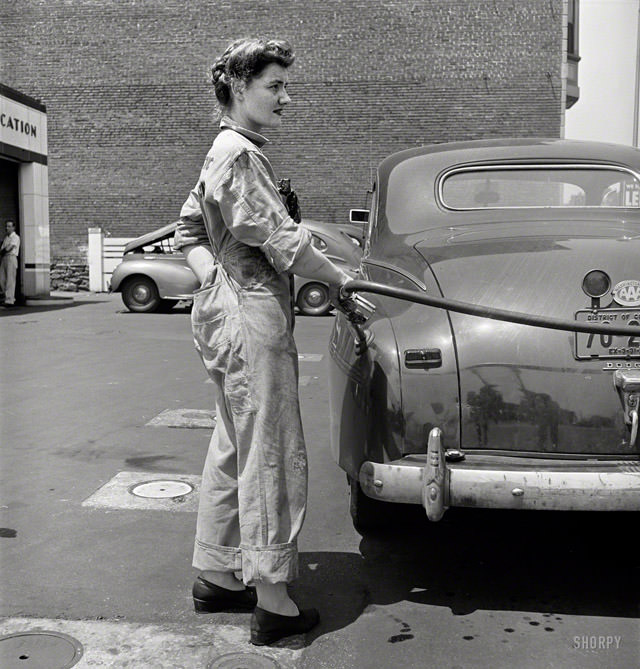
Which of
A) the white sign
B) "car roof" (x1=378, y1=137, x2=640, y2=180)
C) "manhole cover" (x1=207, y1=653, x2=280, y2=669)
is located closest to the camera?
"manhole cover" (x1=207, y1=653, x2=280, y2=669)

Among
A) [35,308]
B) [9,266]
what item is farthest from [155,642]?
[9,266]

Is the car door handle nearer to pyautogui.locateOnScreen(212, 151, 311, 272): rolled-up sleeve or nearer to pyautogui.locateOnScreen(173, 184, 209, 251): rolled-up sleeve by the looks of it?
pyautogui.locateOnScreen(212, 151, 311, 272): rolled-up sleeve

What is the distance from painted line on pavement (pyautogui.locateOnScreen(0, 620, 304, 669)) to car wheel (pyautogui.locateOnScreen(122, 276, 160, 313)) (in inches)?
533

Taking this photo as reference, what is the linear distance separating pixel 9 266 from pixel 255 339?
53.4 ft

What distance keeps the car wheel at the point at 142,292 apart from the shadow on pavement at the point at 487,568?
12.7m

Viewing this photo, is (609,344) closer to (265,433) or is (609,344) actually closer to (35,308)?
(265,433)

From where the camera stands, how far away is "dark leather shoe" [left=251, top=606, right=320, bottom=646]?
2795mm

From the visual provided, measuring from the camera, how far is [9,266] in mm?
17625

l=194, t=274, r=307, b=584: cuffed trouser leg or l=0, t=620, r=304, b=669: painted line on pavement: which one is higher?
l=194, t=274, r=307, b=584: cuffed trouser leg

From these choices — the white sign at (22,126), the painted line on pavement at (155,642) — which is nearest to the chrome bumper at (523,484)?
the painted line on pavement at (155,642)

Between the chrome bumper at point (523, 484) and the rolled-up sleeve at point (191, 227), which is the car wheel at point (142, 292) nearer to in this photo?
the rolled-up sleeve at point (191, 227)

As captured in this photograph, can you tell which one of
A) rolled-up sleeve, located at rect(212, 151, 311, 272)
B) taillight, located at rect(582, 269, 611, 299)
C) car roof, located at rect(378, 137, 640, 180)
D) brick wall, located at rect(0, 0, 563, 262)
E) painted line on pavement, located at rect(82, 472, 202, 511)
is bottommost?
painted line on pavement, located at rect(82, 472, 202, 511)

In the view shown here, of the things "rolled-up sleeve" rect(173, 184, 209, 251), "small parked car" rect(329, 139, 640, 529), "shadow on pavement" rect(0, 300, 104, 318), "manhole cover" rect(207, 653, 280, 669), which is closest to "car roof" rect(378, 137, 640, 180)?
"small parked car" rect(329, 139, 640, 529)

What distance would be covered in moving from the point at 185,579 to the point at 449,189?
7.94 ft
